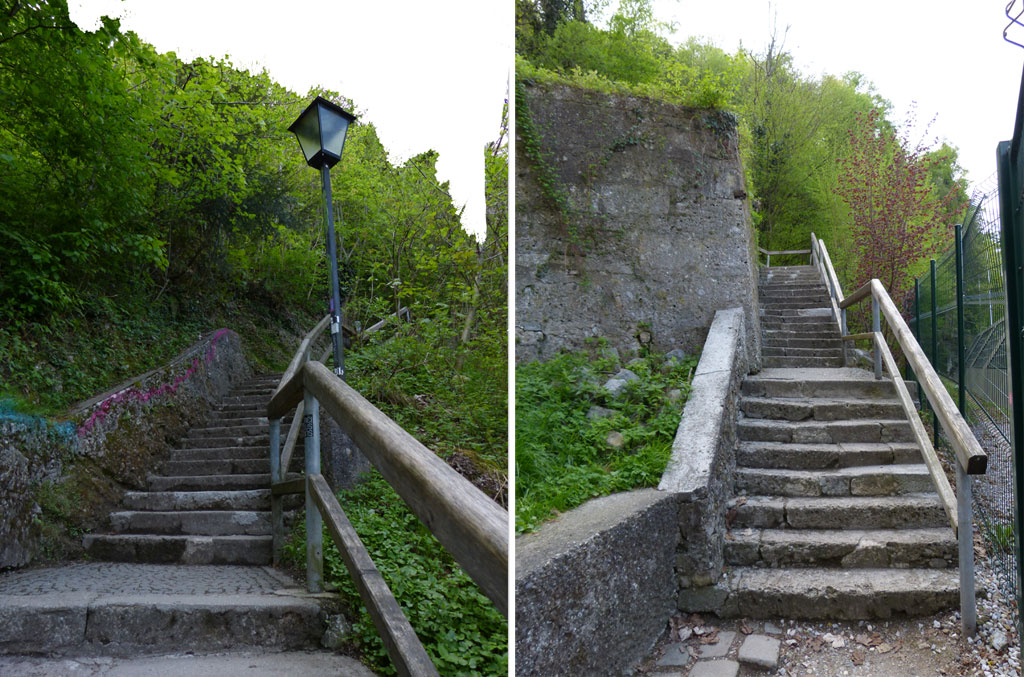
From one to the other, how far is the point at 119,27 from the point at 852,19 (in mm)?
2607

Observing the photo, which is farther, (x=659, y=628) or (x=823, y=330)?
(x=823, y=330)

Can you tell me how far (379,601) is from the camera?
1.05 meters

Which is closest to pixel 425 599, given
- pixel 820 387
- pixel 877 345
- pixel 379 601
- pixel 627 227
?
pixel 379 601

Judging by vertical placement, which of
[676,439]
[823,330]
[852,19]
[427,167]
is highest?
[852,19]

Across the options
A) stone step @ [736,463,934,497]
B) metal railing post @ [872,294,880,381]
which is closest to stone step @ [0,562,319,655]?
stone step @ [736,463,934,497]

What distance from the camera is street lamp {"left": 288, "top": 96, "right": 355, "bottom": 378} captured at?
253cm

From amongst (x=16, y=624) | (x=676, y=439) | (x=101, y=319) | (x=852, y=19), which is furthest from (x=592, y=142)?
(x=16, y=624)

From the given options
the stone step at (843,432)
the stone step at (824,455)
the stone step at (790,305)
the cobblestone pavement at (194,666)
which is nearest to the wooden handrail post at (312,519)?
the cobblestone pavement at (194,666)

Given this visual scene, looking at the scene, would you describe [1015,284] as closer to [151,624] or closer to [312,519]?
[312,519]

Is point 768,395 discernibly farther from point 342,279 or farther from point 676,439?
point 342,279

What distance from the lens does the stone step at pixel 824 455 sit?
101 inches

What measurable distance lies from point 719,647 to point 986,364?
51.7 inches

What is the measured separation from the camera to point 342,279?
306 cm

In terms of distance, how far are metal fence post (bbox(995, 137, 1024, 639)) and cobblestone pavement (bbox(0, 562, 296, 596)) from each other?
175 centimetres
